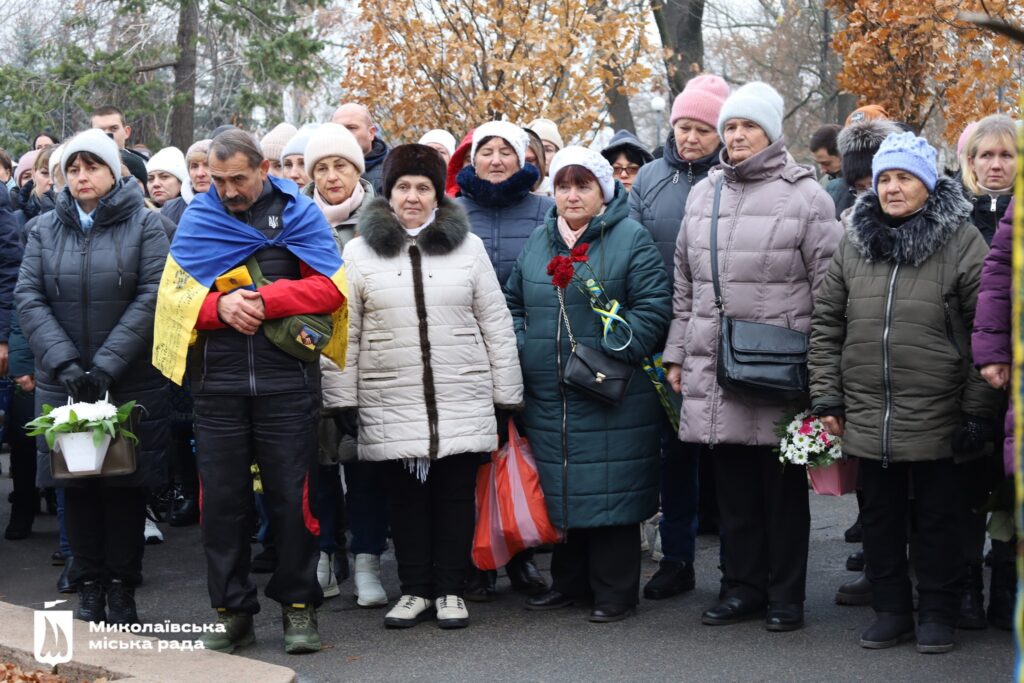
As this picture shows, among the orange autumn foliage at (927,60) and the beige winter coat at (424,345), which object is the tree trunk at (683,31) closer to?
the orange autumn foliage at (927,60)

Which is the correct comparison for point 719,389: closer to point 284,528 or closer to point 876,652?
point 876,652

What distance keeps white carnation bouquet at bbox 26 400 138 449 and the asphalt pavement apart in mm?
1092

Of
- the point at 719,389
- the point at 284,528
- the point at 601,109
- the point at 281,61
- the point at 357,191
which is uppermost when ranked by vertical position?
the point at 281,61

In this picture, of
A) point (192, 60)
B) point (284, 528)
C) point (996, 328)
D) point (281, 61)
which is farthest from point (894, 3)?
point (192, 60)

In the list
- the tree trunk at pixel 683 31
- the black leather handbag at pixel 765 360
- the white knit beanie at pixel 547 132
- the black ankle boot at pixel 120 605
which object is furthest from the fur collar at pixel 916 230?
the tree trunk at pixel 683 31

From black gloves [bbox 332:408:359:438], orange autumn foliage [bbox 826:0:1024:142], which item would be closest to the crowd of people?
black gloves [bbox 332:408:359:438]

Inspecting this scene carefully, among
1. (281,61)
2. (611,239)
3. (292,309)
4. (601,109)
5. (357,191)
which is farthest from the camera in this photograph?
(281,61)

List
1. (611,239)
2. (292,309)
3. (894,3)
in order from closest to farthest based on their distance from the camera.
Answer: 1. (292,309)
2. (611,239)
3. (894,3)

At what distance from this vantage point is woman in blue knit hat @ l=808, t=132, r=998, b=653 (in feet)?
18.6

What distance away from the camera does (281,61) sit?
2344cm

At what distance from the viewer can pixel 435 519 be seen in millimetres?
6527

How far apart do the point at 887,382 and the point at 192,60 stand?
67.4 feet

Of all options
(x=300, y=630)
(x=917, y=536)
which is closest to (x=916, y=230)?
(x=917, y=536)

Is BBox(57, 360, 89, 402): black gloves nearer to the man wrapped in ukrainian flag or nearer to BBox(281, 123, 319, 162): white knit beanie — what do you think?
the man wrapped in ukrainian flag
